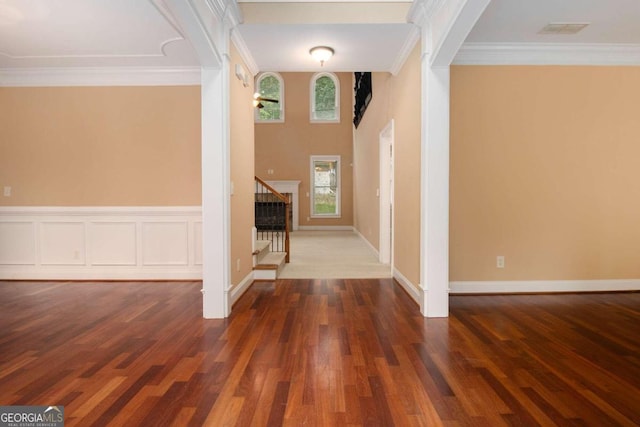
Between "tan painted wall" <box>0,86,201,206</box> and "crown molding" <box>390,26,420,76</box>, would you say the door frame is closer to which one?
"crown molding" <box>390,26,420,76</box>

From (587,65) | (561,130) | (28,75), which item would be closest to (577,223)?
(561,130)

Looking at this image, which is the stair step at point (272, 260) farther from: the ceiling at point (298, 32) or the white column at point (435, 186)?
the ceiling at point (298, 32)

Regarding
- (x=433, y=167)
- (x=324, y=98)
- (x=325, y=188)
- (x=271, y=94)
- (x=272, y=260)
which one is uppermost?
(x=271, y=94)

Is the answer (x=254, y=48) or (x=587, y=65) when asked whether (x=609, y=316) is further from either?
(x=254, y=48)

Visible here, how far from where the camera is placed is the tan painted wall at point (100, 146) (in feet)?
14.9

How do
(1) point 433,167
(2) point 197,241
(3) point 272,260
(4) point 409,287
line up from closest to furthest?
(1) point 433,167, (4) point 409,287, (2) point 197,241, (3) point 272,260

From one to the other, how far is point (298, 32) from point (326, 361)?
116 inches

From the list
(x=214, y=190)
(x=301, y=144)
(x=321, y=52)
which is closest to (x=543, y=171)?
(x=321, y=52)

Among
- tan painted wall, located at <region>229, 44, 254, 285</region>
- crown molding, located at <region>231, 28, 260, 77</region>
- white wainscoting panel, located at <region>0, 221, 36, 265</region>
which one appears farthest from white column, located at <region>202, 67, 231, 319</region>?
white wainscoting panel, located at <region>0, 221, 36, 265</region>

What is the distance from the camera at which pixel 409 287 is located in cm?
392

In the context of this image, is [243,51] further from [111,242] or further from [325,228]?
[325,228]

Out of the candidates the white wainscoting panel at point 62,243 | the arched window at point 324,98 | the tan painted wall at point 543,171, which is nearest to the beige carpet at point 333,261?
the tan painted wall at point 543,171

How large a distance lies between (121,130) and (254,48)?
209cm

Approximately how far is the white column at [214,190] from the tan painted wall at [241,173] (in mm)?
322
